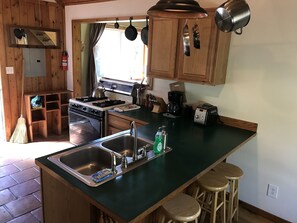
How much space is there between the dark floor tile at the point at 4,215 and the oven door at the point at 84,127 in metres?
1.34

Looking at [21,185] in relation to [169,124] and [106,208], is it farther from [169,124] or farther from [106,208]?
[106,208]

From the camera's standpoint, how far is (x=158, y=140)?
1.89 meters

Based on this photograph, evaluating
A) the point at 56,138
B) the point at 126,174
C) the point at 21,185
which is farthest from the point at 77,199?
the point at 56,138

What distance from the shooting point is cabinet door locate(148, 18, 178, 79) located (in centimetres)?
264

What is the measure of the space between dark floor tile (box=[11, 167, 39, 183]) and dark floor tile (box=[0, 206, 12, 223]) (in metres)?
0.56

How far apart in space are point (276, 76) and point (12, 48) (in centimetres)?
384

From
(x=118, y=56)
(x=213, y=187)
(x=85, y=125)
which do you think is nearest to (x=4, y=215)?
(x=85, y=125)

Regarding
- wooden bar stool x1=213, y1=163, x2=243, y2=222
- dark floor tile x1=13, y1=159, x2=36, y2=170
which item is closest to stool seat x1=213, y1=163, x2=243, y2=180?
wooden bar stool x1=213, y1=163, x2=243, y2=222

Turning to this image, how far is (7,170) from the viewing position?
324 cm

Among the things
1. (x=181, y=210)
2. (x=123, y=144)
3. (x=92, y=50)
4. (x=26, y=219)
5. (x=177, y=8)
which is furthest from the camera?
(x=92, y=50)

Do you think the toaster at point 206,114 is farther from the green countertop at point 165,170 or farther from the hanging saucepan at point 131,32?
the hanging saucepan at point 131,32

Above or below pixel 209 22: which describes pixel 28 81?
below

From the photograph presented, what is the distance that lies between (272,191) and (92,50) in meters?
4.02

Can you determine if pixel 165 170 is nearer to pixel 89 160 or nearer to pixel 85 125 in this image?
pixel 89 160
